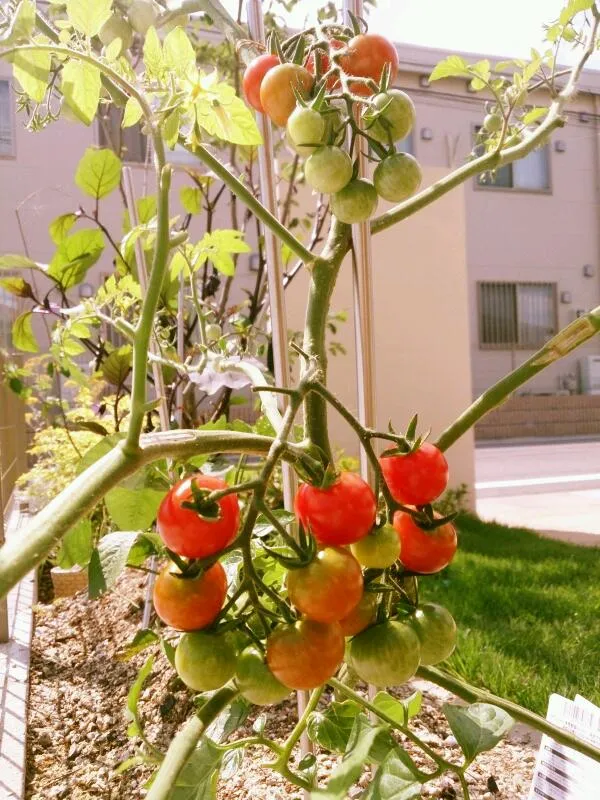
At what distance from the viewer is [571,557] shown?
9.00 feet

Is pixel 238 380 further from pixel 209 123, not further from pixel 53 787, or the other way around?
pixel 53 787

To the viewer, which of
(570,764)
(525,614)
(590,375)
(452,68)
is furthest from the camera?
(590,375)

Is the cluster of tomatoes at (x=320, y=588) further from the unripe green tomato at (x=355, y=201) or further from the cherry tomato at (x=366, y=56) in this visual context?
the cherry tomato at (x=366, y=56)

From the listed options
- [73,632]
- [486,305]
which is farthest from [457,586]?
[486,305]

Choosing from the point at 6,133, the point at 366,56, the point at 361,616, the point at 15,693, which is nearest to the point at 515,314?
the point at 6,133

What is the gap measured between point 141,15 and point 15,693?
106 centimetres

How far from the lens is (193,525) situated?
32 cm

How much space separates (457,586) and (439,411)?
178 cm

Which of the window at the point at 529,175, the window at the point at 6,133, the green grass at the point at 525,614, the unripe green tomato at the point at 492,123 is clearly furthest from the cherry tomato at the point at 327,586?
the window at the point at 529,175

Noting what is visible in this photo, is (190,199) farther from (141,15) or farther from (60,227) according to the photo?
(141,15)

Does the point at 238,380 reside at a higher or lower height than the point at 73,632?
higher

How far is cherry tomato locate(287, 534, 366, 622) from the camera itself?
33 centimetres

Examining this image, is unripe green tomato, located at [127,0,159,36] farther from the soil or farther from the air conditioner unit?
the air conditioner unit

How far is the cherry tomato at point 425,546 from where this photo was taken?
0.39 m
